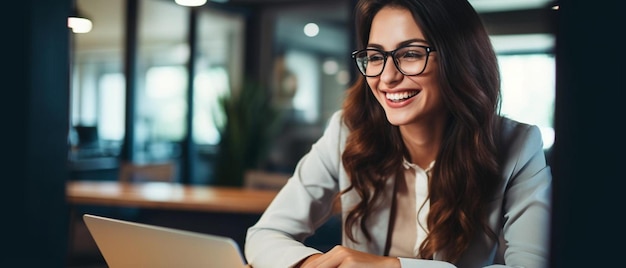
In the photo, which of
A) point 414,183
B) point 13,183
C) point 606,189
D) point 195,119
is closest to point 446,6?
point 414,183

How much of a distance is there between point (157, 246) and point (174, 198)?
1.81 metres

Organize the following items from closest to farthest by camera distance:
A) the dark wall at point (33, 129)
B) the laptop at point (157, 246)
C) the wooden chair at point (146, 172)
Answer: the dark wall at point (33, 129)
the laptop at point (157, 246)
the wooden chair at point (146, 172)

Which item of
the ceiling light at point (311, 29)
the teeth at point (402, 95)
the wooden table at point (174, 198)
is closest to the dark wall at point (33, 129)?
the teeth at point (402, 95)

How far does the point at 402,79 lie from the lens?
0.90 m

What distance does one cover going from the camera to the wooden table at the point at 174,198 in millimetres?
2441

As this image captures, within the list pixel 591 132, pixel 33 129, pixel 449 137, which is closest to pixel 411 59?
pixel 449 137

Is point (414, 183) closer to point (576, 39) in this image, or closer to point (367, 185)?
point (367, 185)

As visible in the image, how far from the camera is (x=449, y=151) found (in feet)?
3.40

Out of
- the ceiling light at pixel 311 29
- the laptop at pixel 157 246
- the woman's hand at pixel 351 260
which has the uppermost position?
the ceiling light at pixel 311 29

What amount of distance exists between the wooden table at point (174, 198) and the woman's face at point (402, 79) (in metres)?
1.51

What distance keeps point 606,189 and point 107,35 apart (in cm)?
558

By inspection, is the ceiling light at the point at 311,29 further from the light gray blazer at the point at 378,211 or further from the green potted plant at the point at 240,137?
the light gray blazer at the point at 378,211

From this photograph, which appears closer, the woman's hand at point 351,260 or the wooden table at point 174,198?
the woman's hand at point 351,260

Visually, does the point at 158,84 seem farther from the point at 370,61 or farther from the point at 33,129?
the point at 33,129
